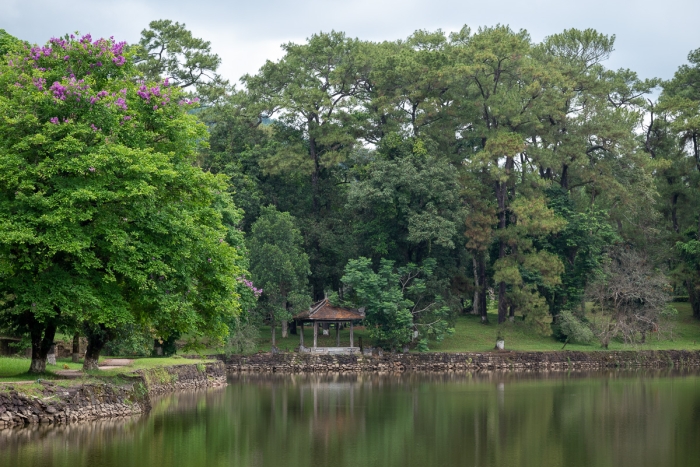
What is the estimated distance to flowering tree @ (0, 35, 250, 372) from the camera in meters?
20.4

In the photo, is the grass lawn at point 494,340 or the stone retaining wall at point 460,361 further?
the grass lawn at point 494,340

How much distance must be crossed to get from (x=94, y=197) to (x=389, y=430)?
950 cm

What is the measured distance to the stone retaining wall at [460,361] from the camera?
43.5 metres

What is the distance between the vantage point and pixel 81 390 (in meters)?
20.8

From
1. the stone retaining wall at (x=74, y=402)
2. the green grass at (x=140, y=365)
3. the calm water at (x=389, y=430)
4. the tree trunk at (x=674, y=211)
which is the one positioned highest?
the tree trunk at (x=674, y=211)

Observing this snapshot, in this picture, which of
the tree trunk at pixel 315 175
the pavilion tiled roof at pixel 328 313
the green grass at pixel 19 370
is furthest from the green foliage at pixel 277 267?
the green grass at pixel 19 370

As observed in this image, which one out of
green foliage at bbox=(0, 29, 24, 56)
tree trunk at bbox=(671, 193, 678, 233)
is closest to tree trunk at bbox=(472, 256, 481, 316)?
tree trunk at bbox=(671, 193, 678, 233)

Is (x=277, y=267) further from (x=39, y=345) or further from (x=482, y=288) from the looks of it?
(x=39, y=345)

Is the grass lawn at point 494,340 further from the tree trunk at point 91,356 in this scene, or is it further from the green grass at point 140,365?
the tree trunk at point 91,356

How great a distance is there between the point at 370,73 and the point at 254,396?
27.0 meters

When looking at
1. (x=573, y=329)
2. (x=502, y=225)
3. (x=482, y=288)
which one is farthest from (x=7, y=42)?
(x=482, y=288)

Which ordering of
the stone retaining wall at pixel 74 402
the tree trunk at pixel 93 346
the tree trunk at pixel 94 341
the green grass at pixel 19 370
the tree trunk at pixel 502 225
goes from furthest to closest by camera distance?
the tree trunk at pixel 502 225 → the tree trunk at pixel 93 346 → the tree trunk at pixel 94 341 → the green grass at pixel 19 370 → the stone retaining wall at pixel 74 402

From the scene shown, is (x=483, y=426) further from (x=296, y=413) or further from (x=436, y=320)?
(x=436, y=320)

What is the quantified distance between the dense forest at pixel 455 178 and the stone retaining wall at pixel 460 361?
3.82ft
